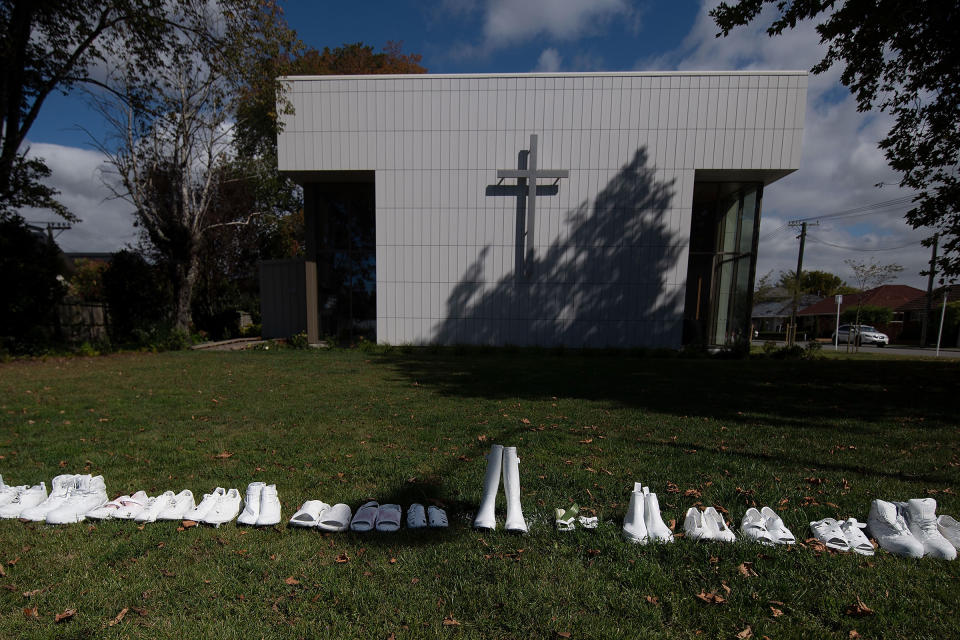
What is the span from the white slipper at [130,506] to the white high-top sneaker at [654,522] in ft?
11.4

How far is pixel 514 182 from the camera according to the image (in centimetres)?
1247

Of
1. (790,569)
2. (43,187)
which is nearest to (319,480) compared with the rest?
(790,569)

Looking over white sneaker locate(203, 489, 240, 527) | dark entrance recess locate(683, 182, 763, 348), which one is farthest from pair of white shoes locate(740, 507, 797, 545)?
dark entrance recess locate(683, 182, 763, 348)

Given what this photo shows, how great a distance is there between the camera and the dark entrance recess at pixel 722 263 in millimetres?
13039

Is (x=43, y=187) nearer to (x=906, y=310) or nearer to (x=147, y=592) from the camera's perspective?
(x=147, y=592)

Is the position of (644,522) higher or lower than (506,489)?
lower

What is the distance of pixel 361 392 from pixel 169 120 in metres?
13.2

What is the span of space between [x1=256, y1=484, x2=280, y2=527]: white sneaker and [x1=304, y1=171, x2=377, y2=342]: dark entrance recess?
38.3 feet

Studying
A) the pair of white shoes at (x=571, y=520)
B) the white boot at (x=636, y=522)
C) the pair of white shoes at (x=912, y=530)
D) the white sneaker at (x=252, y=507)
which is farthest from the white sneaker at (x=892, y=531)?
the white sneaker at (x=252, y=507)

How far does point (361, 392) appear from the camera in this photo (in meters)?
6.81

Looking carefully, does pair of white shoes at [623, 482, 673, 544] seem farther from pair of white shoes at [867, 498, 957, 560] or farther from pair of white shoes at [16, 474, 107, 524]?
pair of white shoes at [16, 474, 107, 524]

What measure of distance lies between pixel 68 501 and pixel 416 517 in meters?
2.46

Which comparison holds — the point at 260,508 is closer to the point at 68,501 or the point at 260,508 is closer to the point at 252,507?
the point at 252,507

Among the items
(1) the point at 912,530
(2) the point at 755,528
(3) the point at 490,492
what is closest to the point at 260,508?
(3) the point at 490,492
